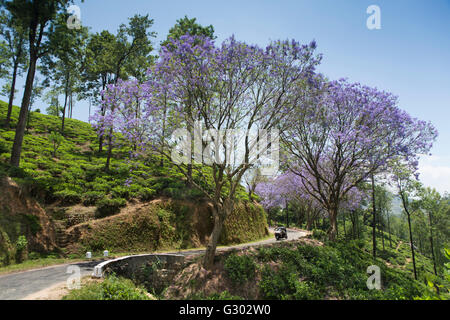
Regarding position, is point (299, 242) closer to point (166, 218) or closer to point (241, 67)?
point (166, 218)

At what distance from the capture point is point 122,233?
15.3 metres

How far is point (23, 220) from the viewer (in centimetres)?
1227

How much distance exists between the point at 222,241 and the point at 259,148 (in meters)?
11.0

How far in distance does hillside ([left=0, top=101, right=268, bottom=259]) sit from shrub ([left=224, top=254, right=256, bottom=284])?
644 centimetres

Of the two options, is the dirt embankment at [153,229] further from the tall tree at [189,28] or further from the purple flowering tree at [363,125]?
the tall tree at [189,28]

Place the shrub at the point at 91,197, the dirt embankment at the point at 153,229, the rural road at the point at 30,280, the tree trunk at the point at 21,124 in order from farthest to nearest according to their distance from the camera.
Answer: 1. the shrub at the point at 91,197
2. the tree trunk at the point at 21,124
3. the dirt embankment at the point at 153,229
4. the rural road at the point at 30,280

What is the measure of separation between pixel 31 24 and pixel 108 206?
13521 millimetres

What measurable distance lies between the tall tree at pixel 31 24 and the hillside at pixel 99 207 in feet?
6.47

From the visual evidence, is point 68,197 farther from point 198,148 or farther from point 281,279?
point 281,279

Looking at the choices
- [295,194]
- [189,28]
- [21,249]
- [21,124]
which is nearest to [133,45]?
[189,28]

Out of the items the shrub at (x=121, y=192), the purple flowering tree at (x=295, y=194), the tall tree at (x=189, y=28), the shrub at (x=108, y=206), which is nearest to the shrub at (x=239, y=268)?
the shrub at (x=108, y=206)

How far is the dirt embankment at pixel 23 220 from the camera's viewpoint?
11.5 m

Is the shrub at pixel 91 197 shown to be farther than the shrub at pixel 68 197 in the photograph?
Yes
